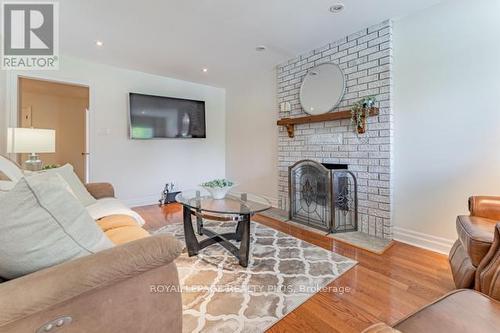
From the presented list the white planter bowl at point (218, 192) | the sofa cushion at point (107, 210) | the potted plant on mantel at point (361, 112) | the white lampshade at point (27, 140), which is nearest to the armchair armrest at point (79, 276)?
the sofa cushion at point (107, 210)

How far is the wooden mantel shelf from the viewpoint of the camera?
9.11 ft

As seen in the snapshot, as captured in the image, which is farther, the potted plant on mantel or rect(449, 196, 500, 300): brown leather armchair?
the potted plant on mantel

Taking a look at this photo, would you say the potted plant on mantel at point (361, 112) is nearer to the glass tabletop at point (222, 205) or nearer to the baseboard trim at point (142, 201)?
the glass tabletop at point (222, 205)

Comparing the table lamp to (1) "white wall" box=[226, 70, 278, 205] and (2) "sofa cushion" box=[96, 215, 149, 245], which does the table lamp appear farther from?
(1) "white wall" box=[226, 70, 278, 205]

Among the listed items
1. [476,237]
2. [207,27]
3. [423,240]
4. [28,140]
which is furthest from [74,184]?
[423,240]

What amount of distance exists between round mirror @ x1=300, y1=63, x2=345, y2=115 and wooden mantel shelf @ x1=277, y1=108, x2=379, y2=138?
120 millimetres

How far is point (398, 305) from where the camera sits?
1.51 metres

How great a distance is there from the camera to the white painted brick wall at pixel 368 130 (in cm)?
257

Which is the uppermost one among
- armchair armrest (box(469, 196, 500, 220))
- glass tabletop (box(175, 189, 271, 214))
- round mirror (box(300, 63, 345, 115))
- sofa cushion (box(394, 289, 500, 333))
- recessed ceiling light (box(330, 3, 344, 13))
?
Result: recessed ceiling light (box(330, 3, 344, 13))

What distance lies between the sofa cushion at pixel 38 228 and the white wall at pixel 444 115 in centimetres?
279

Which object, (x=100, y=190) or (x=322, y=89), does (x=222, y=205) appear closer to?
(x=100, y=190)

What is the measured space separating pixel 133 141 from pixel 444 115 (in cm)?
430

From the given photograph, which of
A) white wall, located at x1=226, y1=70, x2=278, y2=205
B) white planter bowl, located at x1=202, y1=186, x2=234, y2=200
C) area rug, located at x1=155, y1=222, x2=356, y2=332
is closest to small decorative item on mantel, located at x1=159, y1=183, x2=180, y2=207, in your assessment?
white wall, located at x1=226, y1=70, x2=278, y2=205

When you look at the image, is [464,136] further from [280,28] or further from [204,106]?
[204,106]
